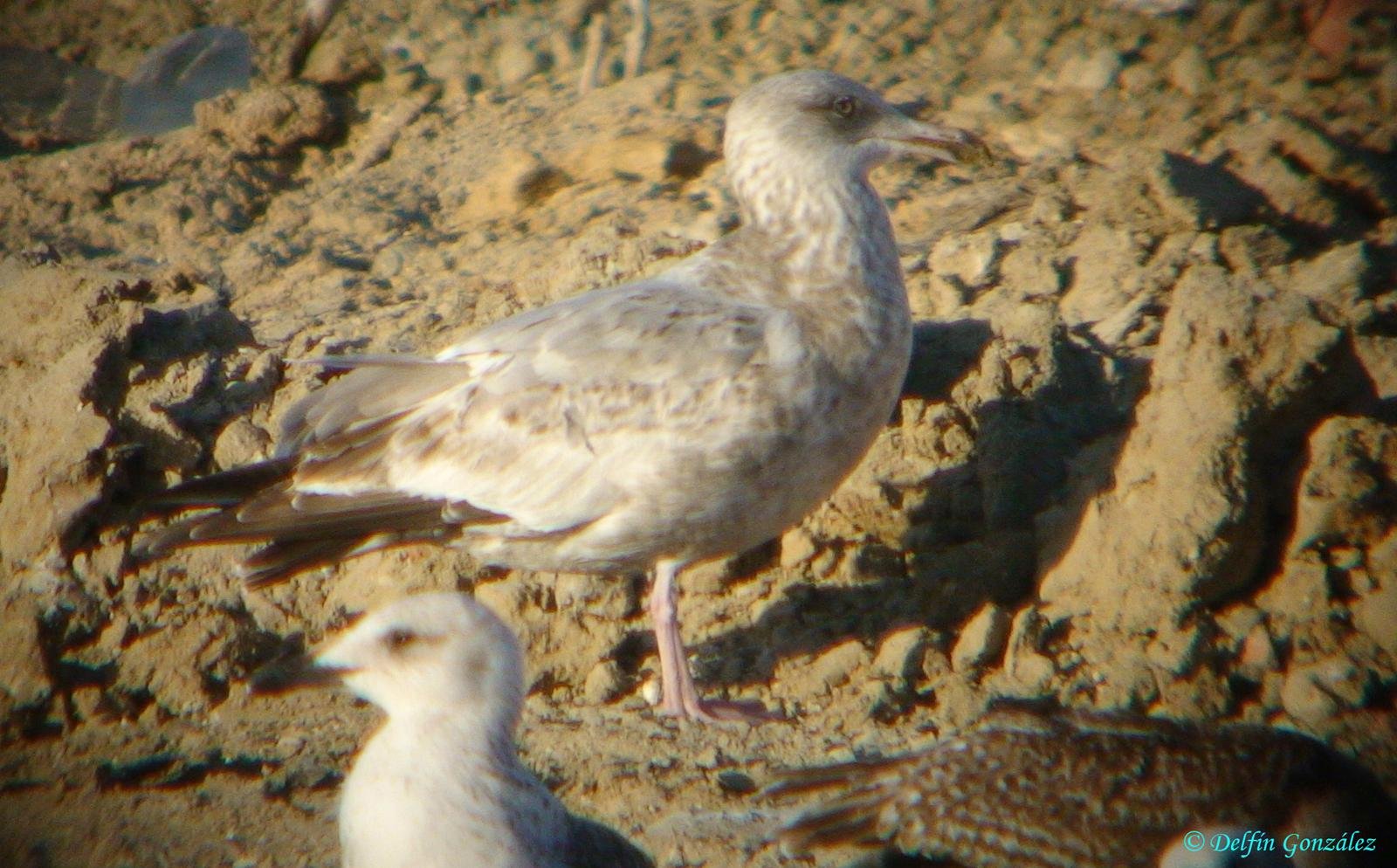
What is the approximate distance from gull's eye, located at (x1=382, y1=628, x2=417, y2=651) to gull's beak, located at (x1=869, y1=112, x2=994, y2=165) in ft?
9.08

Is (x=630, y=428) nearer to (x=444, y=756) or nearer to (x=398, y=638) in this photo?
(x=398, y=638)

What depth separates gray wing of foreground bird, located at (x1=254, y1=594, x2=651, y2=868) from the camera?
328cm

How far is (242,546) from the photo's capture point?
5.35 m

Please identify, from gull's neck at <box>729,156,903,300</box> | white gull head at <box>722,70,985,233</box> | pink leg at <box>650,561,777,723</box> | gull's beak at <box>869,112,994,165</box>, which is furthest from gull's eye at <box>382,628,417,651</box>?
gull's beak at <box>869,112,994,165</box>

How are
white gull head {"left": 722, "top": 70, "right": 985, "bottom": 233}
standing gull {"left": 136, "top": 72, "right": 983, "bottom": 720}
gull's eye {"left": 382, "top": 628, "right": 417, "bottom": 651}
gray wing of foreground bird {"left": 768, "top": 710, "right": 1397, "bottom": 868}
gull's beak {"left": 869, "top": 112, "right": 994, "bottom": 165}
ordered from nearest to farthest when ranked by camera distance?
gray wing of foreground bird {"left": 768, "top": 710, "right": 1397, "bottom": 868}
gull's eye {"left": 382, "top": 628, "right": 417, "bottom": 651}
standing gull {"left": 136, "top": 72, "right": 983, "bottom": 720}
white gull head {"left": 722, "top": 70, "right": 985, "bottom": 233}
gull's beak {"left": 869, "top": 112, "right": 994, "bottom": 165}

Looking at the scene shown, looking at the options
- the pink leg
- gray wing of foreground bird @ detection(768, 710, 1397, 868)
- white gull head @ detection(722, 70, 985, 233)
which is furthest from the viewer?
white gull head @ detection(722, 70, 985, 233)

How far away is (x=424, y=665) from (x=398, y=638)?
104 millimetres

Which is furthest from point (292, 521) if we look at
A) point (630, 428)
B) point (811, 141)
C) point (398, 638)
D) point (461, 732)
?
point (811, 141)

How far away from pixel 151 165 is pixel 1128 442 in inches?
217

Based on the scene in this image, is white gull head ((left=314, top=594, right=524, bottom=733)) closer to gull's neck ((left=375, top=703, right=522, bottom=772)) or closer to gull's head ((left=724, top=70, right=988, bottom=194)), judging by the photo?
gull's neck ((left=375, top=703, right=522, bottom=772))

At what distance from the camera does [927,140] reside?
17.7 feet

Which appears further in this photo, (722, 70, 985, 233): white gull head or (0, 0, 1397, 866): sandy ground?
(722, 70, 985, 233): white gull head

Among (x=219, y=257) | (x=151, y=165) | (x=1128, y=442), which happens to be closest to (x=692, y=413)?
(x=1128, y=442)

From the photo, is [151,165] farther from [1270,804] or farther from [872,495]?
[1270,804]
